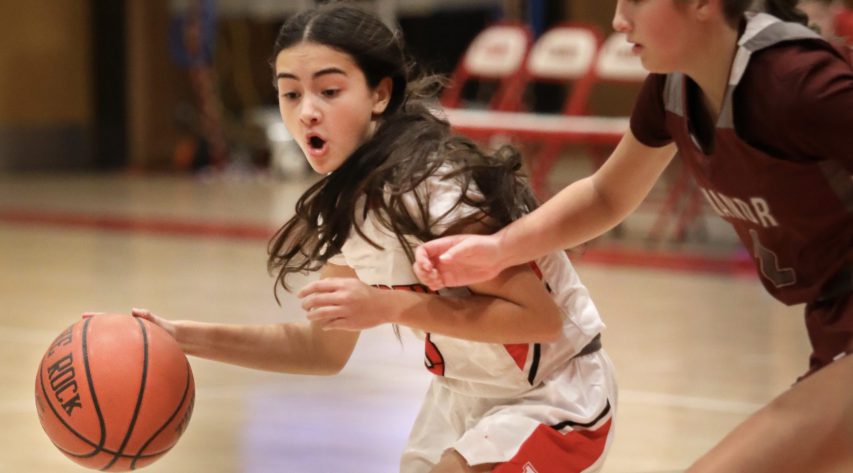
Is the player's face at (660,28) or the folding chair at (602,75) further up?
the player's face at (660,28)

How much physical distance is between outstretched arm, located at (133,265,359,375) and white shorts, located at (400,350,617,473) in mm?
247

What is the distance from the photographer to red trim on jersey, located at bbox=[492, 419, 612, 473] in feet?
8.33

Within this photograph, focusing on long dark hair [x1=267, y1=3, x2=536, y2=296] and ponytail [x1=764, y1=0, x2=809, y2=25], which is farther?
long dark hair [x1=267, y1=3, x2=536, y2=296]

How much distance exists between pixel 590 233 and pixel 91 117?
520 inches

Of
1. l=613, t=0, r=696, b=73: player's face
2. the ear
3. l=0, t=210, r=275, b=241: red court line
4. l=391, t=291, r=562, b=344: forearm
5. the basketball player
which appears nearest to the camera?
the basketball player

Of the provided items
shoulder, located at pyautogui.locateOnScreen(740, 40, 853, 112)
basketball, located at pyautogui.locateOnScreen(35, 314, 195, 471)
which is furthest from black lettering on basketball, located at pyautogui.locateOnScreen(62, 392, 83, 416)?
shoulder, located at pyautogui.locateOnScreen(740, 40, 853, 112)

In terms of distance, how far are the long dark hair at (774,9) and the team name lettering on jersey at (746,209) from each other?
29cm

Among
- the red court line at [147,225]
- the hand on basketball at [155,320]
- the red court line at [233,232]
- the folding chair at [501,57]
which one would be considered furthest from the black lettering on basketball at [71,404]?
the folding chair at [501,57]

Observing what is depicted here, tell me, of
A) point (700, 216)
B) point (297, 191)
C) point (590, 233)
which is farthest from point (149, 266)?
point (590, 233)

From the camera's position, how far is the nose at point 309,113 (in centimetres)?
260

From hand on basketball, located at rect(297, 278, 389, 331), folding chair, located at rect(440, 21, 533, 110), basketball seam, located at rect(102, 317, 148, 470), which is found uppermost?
hand on basketball, located at rect(297, 278, 389, 331)

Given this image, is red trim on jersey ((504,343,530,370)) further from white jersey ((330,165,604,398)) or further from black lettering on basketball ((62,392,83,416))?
black lettering on basketball ((62,392,83,416))

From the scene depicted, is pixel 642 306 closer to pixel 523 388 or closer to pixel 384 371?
pixel 384 371

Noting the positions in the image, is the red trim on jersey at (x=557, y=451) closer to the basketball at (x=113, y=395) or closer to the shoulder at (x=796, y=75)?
the basketball at (x=113, y=395)
